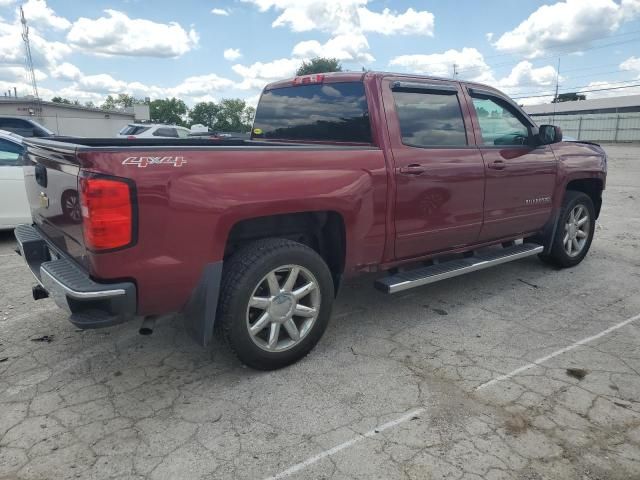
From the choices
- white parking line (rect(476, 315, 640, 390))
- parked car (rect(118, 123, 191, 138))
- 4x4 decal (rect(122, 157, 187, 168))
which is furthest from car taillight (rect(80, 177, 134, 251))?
parked car (rect(118, 123, 191, 138))

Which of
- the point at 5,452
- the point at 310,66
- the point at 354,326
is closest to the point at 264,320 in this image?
the point at 354,326

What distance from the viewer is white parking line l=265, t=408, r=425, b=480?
2.35 m

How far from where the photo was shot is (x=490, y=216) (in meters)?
4.47

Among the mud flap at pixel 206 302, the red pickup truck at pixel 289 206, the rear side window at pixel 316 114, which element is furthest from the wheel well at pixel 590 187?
the mud flap at pixel 206 302

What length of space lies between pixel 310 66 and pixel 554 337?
5679 centimetres

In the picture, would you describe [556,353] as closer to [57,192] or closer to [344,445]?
[344,445]

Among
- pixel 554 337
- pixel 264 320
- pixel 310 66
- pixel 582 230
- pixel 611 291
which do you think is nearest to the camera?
pixel 264 320

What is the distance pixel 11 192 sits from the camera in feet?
21.3

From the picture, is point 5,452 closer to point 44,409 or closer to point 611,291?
point 44,409

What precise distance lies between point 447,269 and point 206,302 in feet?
6.92

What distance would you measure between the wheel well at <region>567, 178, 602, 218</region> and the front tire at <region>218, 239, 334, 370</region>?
11.8 ft

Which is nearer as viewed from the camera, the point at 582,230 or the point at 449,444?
the point at 449,444

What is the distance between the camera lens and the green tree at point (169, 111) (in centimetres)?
9462

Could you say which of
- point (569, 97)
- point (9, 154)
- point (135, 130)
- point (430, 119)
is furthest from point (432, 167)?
point (569, 97)
